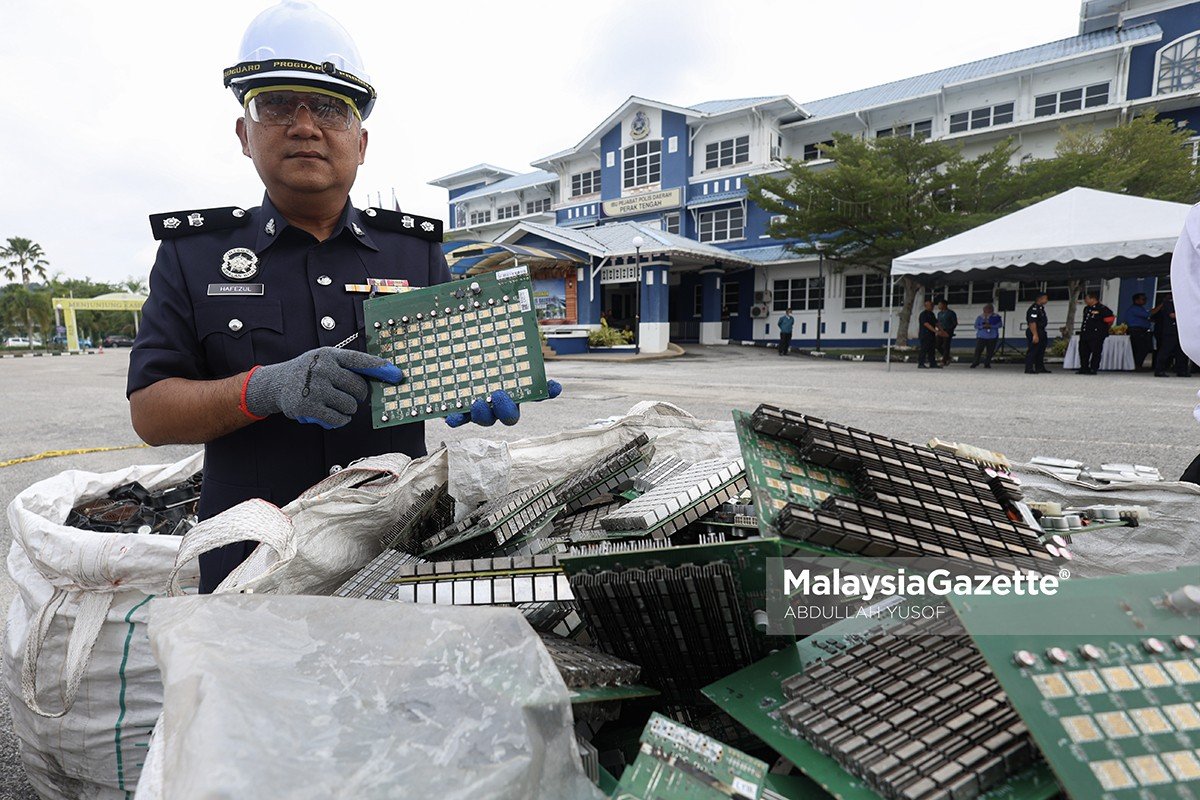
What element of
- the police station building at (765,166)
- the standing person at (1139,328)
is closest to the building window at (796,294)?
the police station building at (765,166)

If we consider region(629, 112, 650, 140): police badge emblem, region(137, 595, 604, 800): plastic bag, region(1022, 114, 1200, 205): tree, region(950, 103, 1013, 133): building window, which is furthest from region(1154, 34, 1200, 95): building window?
region(137, 595, 604, 800): plastic bag

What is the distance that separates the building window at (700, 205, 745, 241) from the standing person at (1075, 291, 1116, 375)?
14008mm

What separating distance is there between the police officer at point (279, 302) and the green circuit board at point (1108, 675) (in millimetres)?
1129

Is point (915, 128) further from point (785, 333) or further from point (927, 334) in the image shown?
point (927, 334)

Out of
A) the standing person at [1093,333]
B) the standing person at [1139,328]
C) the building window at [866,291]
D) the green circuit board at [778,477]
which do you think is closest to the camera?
the green circuit board at [778,477]

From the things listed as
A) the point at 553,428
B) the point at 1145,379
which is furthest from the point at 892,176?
the point at 553,428

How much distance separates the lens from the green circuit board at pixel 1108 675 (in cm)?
70

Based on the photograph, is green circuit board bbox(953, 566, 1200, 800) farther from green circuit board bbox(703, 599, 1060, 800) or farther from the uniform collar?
the uniform collar

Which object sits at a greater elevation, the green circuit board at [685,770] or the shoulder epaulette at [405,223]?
the shoulder epaulette at [405,223]

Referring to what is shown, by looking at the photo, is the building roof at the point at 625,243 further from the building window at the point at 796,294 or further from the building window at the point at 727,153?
the building window at the point at 727,153

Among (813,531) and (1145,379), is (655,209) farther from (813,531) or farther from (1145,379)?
(813,531)

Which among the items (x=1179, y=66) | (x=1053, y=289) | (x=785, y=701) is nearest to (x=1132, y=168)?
(x=1053, y=289)

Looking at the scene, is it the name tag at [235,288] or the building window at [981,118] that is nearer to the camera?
the name tag at [235,288]

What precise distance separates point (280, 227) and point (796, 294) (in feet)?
80.3
